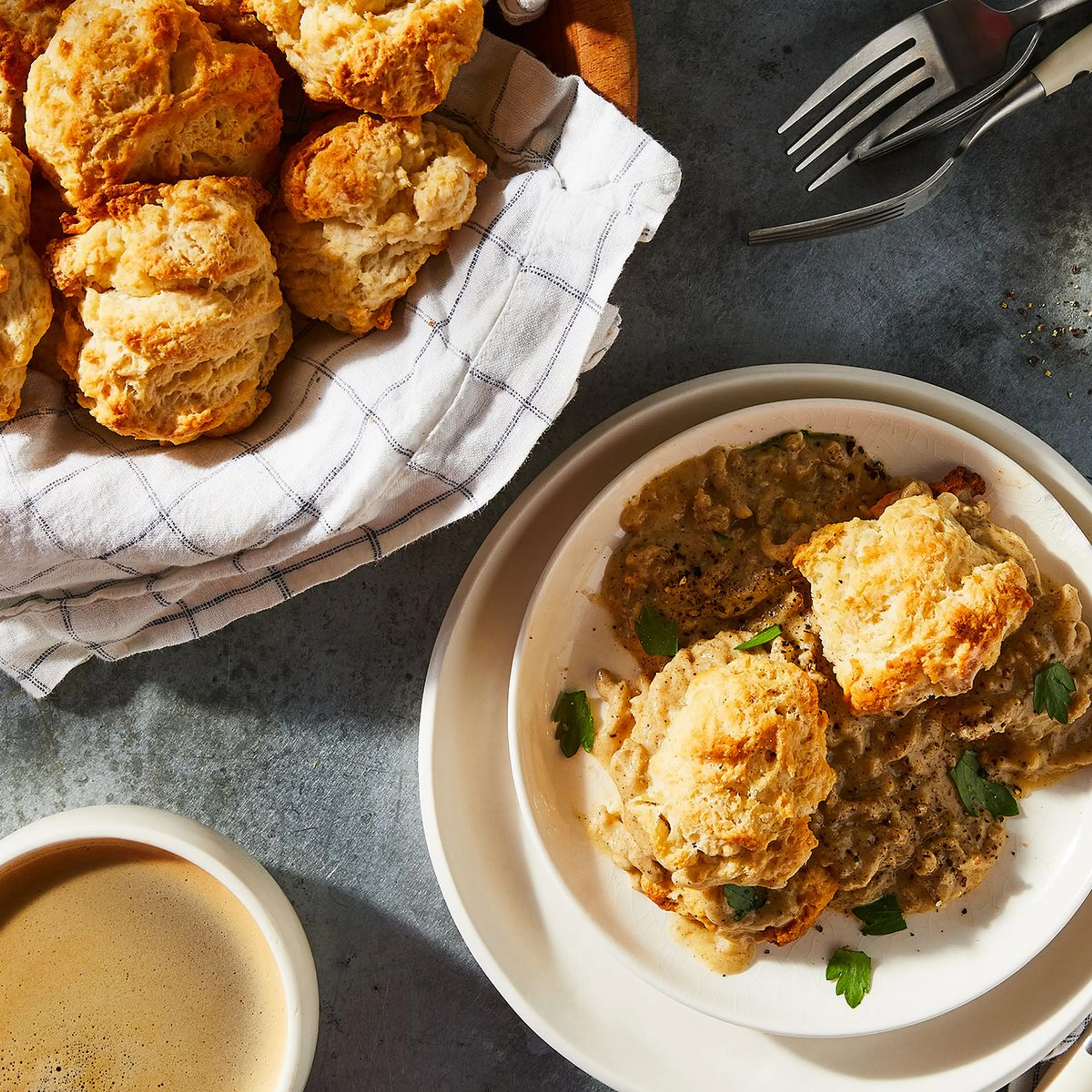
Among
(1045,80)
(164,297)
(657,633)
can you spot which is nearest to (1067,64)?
(1045,80)

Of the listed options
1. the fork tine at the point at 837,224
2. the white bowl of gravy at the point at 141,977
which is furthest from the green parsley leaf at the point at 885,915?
the fork tine at the point at 837,224

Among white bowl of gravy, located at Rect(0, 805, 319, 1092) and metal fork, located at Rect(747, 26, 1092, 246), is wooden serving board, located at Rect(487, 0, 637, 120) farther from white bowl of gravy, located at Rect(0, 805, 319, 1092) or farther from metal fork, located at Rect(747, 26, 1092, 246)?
white bowl of gravy, located at Rect(0, 805, 319, 1092)

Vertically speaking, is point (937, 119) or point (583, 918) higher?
point (937, 119)

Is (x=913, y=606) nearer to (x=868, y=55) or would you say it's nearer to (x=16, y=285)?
(x=868, y=55)

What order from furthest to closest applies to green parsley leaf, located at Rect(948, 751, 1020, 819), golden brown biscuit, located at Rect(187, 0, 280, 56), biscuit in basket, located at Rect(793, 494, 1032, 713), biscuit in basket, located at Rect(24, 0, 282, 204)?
green parsley leaf, located at Rect(948, 751, 1020, 819) → biscuit in basket, located at Rect(793, 494, 1032, 713) → golden brown biscuit, located at Rect(187, 0, 280, 56) → biscuit in basket, located at Rect(24, 0, 282, 204)

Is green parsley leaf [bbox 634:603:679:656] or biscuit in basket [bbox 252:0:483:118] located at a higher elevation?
biscuit in basket [bbox 252:0:483:118]

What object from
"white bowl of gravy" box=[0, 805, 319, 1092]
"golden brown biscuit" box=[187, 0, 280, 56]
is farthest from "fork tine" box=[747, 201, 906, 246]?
"white bowl of gravy" box=[0, 805, 319, 1092]
